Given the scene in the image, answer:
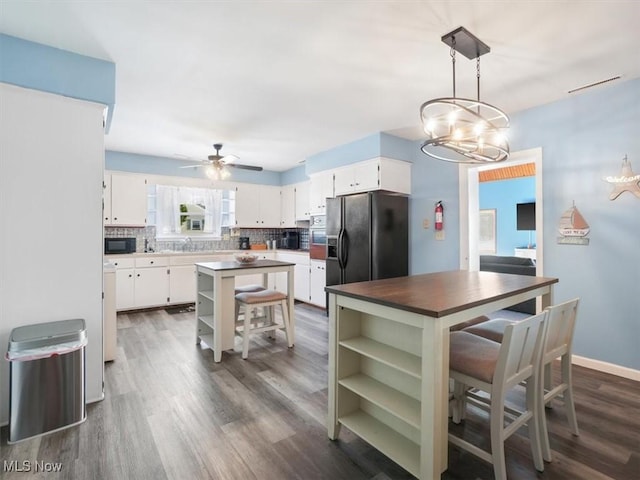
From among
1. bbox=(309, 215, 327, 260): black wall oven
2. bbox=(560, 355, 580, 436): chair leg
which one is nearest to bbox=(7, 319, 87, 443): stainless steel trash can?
bbox=(560, 355, 580, 436): chair leg

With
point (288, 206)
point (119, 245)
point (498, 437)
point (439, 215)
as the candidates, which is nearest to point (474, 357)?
point (498, 437)

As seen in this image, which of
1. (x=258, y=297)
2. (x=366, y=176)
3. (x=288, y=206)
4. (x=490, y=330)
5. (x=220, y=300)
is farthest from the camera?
(x=288, y=206)

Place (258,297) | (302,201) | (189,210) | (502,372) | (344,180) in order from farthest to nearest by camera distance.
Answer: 1. (302,201)
2. (189,210)
3. (344,180)
4. (258,297)
5. (502,372)

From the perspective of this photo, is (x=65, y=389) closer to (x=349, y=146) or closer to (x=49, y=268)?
(x=49, y=268)

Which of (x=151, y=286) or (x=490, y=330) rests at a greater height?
(x=490, y=330)

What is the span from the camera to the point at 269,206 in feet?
21.1

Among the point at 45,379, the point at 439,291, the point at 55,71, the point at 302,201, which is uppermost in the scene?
the point at 55,71

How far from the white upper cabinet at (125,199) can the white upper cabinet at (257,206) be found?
1577 mm

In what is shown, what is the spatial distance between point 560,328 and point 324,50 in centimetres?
232

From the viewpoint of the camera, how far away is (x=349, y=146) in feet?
15.1

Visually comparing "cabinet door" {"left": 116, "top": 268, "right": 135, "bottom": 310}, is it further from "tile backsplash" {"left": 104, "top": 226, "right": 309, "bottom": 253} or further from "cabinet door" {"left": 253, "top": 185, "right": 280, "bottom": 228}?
"cabinet door" {"left": 253, "top": 185, "right": 280, "bottom": 228}

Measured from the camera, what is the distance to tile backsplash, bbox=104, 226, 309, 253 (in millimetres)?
5297

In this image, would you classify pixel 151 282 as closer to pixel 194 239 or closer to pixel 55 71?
pixel 194 239

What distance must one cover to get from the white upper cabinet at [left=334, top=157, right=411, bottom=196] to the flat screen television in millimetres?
4097
